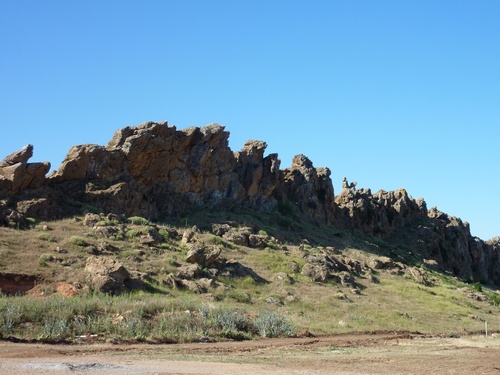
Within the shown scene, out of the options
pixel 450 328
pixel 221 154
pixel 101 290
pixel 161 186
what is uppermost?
pixel 221 154

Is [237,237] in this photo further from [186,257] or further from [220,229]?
[186,257]

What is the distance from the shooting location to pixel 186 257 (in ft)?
115

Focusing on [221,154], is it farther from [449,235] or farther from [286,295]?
[449,235]

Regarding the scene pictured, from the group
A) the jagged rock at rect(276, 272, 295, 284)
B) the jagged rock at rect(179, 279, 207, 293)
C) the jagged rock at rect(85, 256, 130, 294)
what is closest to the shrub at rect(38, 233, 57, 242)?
the jagged rock at rect(85, 256, 130, 294)

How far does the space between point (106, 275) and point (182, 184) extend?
22239 millimetres

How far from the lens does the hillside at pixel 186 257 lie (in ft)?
77.4

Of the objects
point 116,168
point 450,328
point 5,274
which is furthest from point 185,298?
point 116,168

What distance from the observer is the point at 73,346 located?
1873 cm

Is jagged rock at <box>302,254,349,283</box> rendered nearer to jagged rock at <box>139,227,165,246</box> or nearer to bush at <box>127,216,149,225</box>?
jagged rock at <box>139,227,165,246</box>

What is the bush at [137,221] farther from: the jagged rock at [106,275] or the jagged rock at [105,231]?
the jagged rock at [106,275]

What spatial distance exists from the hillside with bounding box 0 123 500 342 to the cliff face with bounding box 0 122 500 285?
13 centimetres

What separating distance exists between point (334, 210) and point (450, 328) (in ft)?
132

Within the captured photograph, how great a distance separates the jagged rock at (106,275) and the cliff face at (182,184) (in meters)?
9.09

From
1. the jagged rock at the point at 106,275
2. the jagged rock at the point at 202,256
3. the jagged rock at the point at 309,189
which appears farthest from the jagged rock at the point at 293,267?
the jagged rock at the point at 309,189
